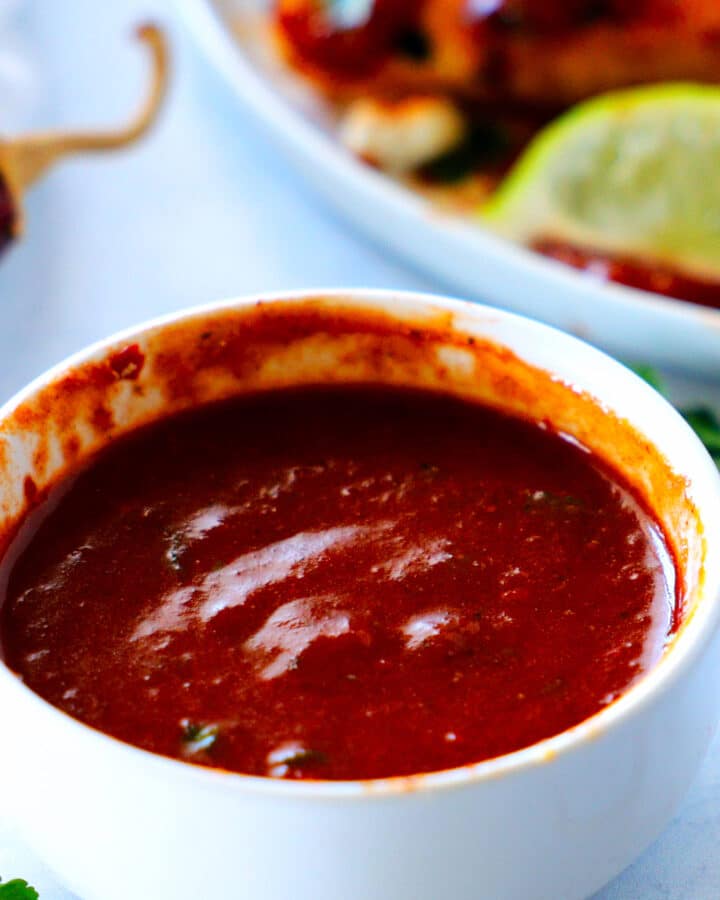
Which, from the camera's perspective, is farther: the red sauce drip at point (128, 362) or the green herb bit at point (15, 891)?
the red sauce drip at point (128, 362)

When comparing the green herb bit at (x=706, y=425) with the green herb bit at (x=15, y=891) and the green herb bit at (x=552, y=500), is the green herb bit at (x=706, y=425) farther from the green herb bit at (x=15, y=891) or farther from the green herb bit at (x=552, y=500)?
the green herb bit at (x=15, y=891)

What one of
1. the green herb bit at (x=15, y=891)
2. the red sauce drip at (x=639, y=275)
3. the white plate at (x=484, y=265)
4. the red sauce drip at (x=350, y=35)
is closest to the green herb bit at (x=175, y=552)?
the green herb bit at (x=15, y=891)

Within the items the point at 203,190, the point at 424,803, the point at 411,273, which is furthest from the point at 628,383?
the point at 203,190

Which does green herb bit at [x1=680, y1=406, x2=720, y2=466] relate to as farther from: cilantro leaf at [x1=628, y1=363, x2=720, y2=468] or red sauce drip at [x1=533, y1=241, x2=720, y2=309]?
red sauce drip at [x1=533, y1=241, x2=720, y2=309]

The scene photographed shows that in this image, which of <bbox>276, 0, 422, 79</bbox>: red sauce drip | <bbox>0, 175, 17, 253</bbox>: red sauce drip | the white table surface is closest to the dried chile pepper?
<bbox>0, 175, 17, 253</bbox>: red sauce drip

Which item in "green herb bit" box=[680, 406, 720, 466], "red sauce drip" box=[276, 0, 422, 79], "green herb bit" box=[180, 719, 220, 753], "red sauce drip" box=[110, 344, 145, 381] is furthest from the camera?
"red sauce drip" box=[276, 0, 422, 79]

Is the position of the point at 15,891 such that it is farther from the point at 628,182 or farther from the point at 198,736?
the point at 628,182

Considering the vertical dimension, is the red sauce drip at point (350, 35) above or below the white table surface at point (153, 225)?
above
